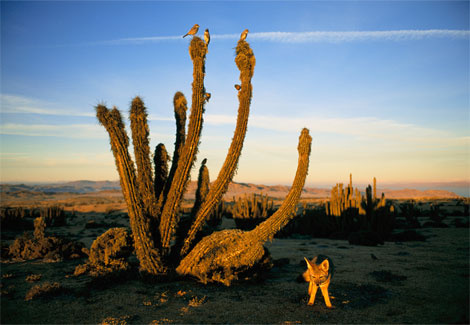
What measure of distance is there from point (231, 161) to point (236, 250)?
1925 millimetres

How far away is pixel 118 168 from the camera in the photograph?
6246 millimetres

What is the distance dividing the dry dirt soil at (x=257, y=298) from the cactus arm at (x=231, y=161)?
118 centimetres

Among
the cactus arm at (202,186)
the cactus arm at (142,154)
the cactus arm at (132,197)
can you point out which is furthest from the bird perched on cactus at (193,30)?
the cactus arm at (202,186)

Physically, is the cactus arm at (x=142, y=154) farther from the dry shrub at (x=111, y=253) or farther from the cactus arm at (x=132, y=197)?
the dry shrub at (x=111, y=253)

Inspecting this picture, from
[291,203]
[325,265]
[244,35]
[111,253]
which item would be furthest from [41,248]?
[244,35]

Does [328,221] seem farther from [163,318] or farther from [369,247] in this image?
[163,318]

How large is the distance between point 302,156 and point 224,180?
1.82 meters

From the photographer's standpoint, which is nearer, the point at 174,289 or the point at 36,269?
the point at 174,289

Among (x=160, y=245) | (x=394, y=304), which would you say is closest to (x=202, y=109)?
(x=160, y=245)

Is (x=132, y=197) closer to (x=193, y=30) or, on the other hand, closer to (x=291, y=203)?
(x=291, y=203)

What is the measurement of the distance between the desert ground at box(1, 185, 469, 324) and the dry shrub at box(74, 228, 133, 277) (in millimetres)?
265

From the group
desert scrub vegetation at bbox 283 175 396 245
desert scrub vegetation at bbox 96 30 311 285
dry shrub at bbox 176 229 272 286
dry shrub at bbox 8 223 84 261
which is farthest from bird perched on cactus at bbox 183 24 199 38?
desert scrub vegetation at bbox 283 175 396 245

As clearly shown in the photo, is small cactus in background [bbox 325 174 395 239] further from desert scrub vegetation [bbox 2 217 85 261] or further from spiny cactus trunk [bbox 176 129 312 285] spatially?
desert scrub vegetation [bbox 2 217 85 261]

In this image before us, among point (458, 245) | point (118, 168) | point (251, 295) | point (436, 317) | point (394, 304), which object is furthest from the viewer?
point (458, 245)
